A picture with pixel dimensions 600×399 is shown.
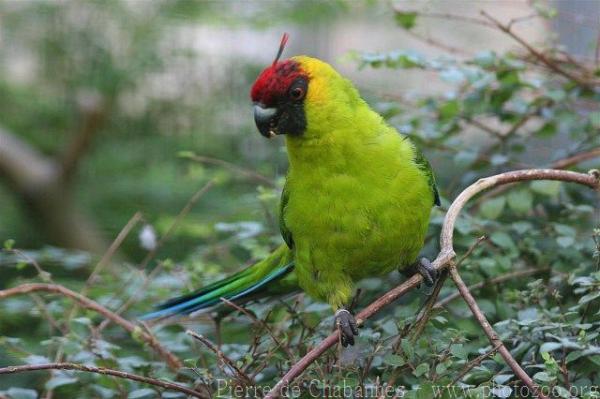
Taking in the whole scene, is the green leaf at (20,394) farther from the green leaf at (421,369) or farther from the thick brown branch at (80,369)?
the green leaf at (421,369)

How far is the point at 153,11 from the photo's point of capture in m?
4.42

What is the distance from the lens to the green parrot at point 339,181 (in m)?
1.75

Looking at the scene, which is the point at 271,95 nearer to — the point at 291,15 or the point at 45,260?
the point at 45,260

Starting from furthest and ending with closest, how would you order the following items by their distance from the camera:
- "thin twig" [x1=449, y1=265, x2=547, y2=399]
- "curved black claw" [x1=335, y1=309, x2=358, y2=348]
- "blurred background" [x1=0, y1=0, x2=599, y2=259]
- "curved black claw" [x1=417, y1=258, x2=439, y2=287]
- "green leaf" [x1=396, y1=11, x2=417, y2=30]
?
"blurred background" [x1=0, y1=0, x2=599, y2=259], "green leaf" [x1=396, y1=11, x2=417, y2=30], "curved black claw" [x1=417, y1=258, x2=439, y2=287], "curved black claw" [x1=335, y1=309, x2=358, y2=348], "thin twig" [x1=449, y1=265, x2=547, y2=399]

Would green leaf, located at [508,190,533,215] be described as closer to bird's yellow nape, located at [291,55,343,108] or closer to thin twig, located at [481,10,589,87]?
thin twig, located at [481,10,589,87]

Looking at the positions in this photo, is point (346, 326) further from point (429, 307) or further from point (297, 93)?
point (297, 93)

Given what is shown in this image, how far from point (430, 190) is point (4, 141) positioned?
258 centimetres

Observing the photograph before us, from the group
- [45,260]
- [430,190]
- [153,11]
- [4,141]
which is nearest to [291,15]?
[153,11]

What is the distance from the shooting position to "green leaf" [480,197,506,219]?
6.59ft

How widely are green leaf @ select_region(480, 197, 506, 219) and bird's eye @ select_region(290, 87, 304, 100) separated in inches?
22.2

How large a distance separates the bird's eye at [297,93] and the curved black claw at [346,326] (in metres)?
0.44

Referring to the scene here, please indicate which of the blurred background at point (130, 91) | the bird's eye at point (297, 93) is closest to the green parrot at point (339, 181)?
the bird's eye at point (297, 93)

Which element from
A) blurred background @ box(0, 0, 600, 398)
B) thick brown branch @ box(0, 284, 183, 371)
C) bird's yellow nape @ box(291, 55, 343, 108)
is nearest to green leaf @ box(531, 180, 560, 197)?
blurred background @ box(0, 0, 600, 398)

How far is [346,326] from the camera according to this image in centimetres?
161
